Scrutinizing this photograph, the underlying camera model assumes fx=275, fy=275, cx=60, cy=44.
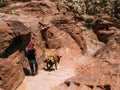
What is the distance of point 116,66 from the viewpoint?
14.7 m

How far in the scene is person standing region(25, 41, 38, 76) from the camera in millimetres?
16312

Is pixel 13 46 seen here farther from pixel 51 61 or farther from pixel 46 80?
pixel 51 61

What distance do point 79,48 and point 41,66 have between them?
20.1ft

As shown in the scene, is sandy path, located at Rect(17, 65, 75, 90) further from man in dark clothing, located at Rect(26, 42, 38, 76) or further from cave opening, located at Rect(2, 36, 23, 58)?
cave opening, located at Rect(2, 36, 23, 58)

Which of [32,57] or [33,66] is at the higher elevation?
[32,57]

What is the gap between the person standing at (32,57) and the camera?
16.3m

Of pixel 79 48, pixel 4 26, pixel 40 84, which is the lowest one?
pixel 79 48

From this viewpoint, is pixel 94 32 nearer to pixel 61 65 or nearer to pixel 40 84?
pixel 61 65

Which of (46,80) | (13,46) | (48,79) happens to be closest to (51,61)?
(48,79)

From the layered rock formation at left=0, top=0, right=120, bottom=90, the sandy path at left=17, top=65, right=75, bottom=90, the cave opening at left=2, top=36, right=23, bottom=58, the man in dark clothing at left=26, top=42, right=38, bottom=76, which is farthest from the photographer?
the man in dark clothing at left=26, top=42, right=38, bottom=76

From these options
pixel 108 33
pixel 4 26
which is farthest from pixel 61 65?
pixel 108 33

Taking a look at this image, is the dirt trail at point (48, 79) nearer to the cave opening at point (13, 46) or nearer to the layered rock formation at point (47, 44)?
the layered rock formation at point (47, 44)

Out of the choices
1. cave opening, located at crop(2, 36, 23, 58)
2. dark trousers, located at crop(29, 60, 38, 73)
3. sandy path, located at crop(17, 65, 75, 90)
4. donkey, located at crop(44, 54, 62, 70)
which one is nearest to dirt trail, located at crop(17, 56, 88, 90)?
sandy path, located at crop(17, 65, 75, 90)

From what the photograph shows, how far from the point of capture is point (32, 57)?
16594 millimetres
